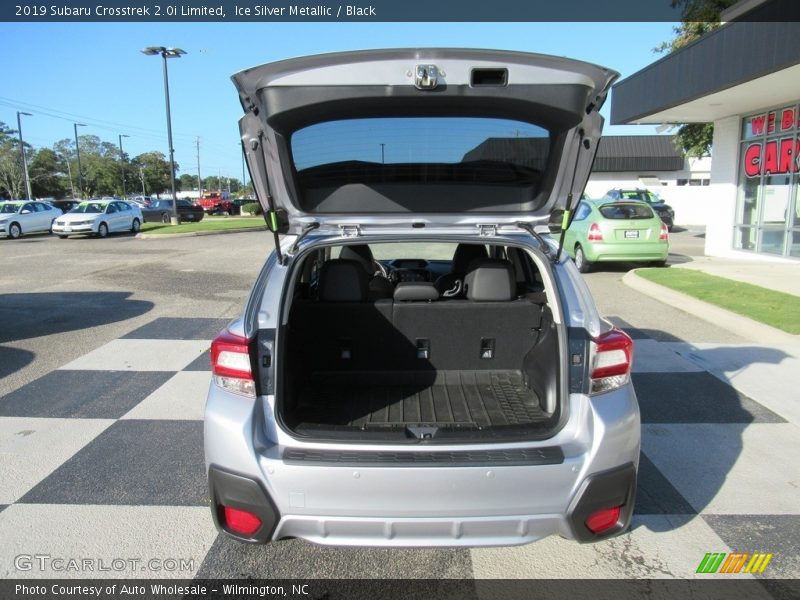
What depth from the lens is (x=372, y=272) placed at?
509 cm

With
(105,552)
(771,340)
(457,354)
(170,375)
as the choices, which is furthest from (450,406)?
(771,340)

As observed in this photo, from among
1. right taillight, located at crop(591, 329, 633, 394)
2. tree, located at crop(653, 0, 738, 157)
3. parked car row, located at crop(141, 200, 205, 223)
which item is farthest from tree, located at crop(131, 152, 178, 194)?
right taillight, located at crop(591, 329, 633, 394)

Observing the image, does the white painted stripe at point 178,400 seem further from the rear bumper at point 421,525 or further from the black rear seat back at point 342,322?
the rear bumper at point 421,525

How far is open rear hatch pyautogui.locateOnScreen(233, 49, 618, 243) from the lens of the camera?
2566 mm

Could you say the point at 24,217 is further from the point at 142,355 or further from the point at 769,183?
the point at 769,183

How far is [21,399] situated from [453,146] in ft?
13.8

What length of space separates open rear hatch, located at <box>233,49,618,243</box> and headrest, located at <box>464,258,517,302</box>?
43cm

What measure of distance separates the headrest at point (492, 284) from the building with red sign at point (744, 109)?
332 inches

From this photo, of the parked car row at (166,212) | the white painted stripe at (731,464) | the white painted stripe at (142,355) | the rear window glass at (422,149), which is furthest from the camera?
the parked car row at (166,212)

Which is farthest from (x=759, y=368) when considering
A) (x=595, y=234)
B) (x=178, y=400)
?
(x=595, y=234)

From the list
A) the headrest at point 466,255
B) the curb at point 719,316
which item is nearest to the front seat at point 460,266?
the headrest at point 466,255

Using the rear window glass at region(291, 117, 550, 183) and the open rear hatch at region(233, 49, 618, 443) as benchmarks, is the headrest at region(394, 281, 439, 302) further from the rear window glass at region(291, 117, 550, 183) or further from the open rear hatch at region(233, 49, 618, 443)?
the rear window glass at region(291, 117, 550, 183)

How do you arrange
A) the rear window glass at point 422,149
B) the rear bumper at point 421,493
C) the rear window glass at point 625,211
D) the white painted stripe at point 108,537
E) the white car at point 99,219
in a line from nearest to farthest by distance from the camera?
the rear bumper at point 421,493 < the white painted stripe at point 108,537 < the rear window glass at point 422,149 < the rear window glass at point 625,211 < the white car at point 99,219

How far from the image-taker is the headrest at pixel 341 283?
3.58 m
